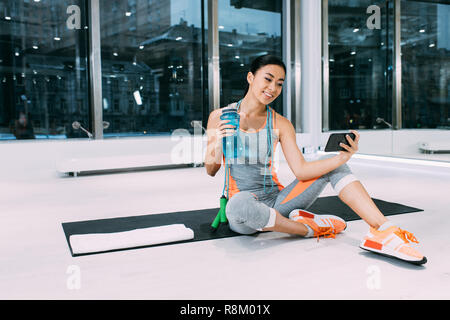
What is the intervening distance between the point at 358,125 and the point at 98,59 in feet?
13.9

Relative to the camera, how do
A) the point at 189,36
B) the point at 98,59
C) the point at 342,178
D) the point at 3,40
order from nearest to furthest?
the point at 342,178 → the point at 3,40 → the point at 98,59 → the point at 189,36

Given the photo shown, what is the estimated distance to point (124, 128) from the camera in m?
6.35

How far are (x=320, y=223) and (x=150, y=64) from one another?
15.7 feet

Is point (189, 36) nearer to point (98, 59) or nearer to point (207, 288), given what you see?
point (98, 59)

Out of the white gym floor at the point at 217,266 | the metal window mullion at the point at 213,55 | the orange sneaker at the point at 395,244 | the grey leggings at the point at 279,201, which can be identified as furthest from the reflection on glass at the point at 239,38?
the orange sneaker at the point at 395,244

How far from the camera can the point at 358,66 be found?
23.2 ft

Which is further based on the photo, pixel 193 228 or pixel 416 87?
pixel 416 87

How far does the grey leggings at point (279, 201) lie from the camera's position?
6.54ft

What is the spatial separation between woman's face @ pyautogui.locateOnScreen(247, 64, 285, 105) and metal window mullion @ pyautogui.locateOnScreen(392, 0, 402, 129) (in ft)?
15.5

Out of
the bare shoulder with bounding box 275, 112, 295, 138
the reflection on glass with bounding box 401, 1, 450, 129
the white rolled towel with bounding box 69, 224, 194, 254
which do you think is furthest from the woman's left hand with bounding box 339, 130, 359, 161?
the reflection on glass with bounding box 401, 1, 450, 129

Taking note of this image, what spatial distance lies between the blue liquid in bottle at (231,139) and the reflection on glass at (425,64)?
4.49 meters

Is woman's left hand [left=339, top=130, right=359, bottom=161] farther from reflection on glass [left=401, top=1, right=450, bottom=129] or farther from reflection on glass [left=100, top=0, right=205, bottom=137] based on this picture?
reflection on glass [left=100, top=0, right=205, bottom=137]

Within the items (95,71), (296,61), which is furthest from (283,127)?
(296,61)
